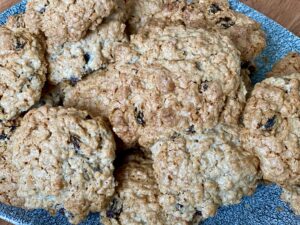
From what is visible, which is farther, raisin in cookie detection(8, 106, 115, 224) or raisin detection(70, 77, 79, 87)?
raisin detection(70, 77, 79, 87)

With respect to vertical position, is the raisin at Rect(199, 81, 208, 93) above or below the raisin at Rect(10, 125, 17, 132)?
above

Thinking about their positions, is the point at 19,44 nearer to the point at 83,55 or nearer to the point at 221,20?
the point at 83,55

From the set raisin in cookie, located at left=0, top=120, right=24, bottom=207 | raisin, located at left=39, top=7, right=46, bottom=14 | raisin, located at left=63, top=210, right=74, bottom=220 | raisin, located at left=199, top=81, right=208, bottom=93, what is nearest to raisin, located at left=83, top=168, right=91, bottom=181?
raisin, located at left=63, top=210, right=74, bottom=220

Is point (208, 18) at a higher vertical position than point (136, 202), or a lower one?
higher

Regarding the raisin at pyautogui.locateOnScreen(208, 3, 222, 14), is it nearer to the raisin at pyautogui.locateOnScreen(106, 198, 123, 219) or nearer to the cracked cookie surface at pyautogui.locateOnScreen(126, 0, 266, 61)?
the cracked cookie surface at pyautogui.locateOnScreen(126, 0, 266, 61)

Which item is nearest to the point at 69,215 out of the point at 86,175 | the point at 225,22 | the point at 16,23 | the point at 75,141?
the point at 86,175

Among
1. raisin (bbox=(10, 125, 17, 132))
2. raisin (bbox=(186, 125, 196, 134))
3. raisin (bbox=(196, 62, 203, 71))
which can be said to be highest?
raisin (bbox=(196, 62, 203, 71))

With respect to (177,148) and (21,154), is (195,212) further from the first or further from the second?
(21,154)
